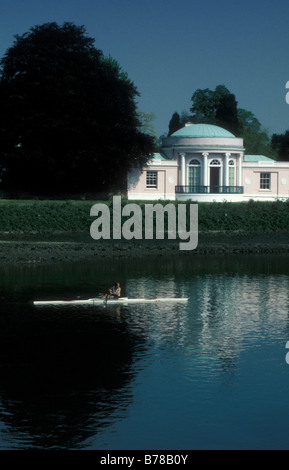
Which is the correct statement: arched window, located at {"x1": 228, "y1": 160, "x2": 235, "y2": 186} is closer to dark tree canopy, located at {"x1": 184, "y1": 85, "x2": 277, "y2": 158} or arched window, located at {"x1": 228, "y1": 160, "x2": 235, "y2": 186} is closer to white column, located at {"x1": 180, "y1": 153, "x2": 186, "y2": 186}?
white column, located at {"x1": 180, "y1": 153, "x2": 186, "y2": 186}

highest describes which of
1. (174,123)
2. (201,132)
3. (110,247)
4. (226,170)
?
(174,123)

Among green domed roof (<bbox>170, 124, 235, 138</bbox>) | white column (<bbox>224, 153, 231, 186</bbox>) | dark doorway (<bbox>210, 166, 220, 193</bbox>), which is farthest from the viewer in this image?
green domed roof (<bbox>170, 124, 235, 138</bbox>)

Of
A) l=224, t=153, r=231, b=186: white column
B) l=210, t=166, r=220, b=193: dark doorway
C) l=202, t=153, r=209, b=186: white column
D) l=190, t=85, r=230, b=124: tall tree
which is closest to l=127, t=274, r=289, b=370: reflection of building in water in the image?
l=202, t=153, r=209, b=186: white column

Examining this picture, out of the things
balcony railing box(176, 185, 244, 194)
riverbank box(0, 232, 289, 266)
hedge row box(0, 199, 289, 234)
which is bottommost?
riverbank box(0, 232, 289, 266)

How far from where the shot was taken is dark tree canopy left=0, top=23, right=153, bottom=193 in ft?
295

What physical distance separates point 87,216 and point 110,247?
367 inches

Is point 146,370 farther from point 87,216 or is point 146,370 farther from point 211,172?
point 211,172

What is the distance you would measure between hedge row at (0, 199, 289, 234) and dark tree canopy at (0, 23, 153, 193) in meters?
5.50

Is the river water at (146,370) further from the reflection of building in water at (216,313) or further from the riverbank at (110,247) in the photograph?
the riverbank at (110,247)

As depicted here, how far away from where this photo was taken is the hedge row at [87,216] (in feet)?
272

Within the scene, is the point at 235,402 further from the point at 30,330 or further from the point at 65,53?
the point at 65,53

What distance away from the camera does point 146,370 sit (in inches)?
1259

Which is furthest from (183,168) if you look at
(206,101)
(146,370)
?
(146,370)
